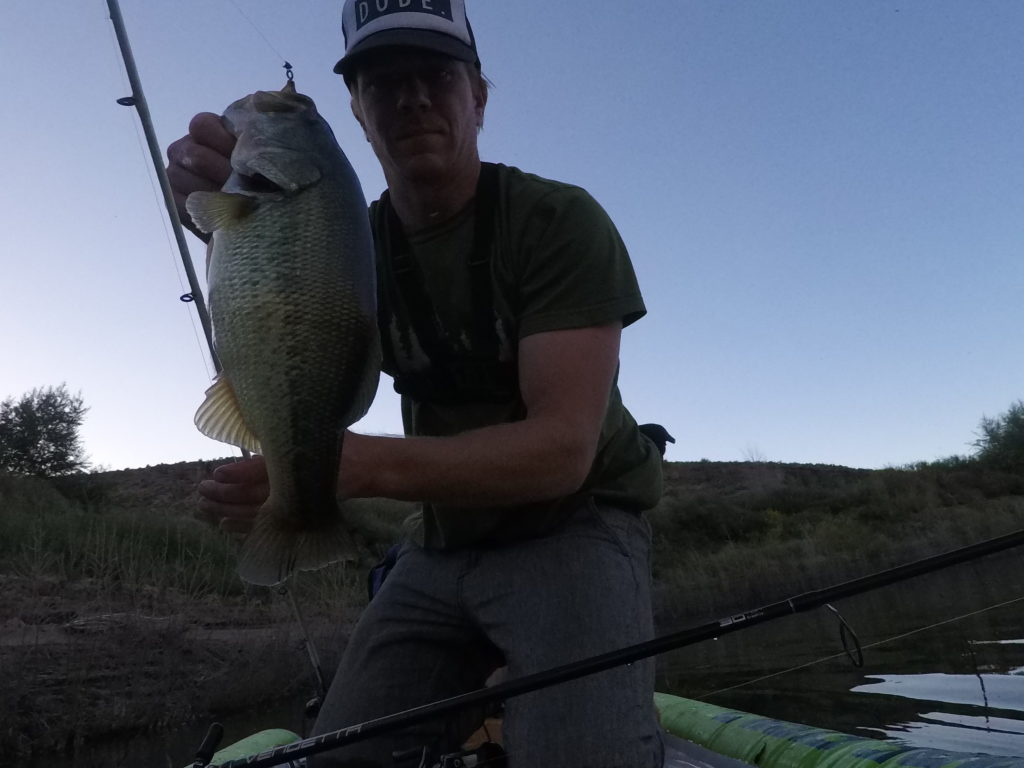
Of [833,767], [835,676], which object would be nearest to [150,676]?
[835,676]

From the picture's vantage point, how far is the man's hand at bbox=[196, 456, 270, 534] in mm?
1747

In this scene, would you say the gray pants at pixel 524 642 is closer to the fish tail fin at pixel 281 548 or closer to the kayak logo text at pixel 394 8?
the fish tail fin at pixel 281 548

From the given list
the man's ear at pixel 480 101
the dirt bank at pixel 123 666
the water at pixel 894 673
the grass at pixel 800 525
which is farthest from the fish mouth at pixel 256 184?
the grass at pixel 800 525

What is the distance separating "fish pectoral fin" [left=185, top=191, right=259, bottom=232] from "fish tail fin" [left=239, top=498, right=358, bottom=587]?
2.01 feet

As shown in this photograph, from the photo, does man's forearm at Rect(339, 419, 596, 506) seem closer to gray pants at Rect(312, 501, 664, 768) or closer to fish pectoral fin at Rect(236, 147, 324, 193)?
gray pants at Rect(312, 501, 664, 768)

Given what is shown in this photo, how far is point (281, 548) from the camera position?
1757 millimetres

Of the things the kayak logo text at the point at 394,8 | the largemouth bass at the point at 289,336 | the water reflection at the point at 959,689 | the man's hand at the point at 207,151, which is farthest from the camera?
the water reflection at the point at 959,689

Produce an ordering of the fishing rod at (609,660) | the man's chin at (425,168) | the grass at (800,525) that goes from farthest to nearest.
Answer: the grass at (800,525), the man's chin at (425,168), the fishing rod at (609,660)

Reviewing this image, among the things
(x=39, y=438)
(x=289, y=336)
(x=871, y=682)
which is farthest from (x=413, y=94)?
(x=39, y=438)

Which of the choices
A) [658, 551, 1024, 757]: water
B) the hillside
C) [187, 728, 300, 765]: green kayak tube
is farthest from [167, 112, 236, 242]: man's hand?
[658, 551, 1024, 757]: water

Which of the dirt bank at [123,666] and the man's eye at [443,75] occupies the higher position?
the man's eye at [443,75]

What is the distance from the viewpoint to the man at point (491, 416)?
7.07 feet

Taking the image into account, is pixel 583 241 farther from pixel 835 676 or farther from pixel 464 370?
pixel 835 676

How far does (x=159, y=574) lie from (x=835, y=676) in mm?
8921
